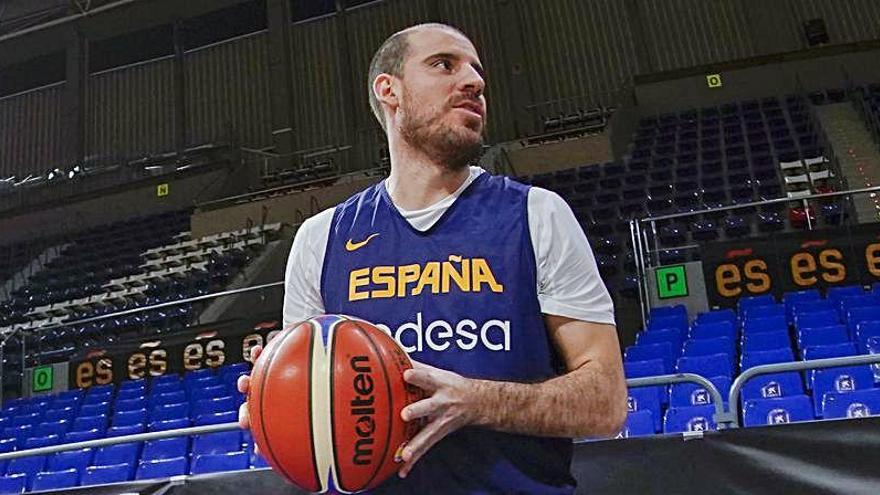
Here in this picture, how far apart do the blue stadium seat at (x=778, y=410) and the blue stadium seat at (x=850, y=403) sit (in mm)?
115

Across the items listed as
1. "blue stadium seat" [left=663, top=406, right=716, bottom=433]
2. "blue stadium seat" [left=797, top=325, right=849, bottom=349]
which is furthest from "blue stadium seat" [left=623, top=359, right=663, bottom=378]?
"blue stadium seat" [left=797, top=325, right=849, bottom=349]

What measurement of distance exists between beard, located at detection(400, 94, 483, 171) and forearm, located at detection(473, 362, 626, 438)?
47 cm

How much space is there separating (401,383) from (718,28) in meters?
17.8

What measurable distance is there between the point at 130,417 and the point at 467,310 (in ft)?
22.4

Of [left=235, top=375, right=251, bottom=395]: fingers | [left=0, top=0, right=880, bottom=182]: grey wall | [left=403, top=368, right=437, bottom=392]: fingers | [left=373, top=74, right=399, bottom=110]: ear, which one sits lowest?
[left=403, top=368, right=437, bottom=392]: fingers

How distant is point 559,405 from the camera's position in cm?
133

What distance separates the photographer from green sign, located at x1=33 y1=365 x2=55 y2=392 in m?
9.87

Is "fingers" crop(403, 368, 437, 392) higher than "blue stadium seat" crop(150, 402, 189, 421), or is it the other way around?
"blue stadium seat" crop(150, 402, 189, 421)

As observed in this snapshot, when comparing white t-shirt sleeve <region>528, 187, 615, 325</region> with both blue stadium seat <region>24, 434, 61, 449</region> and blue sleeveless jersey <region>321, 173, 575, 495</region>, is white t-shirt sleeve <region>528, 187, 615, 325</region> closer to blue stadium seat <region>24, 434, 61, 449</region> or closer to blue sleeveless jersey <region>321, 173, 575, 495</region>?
blue sleeveless jersey <region>321, 173, 575, 495</region>

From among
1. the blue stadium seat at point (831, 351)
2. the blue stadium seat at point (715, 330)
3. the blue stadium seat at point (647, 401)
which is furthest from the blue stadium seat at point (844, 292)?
the blue stadium seat at point (647, 401)

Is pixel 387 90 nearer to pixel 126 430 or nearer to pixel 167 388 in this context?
pixel 126 430

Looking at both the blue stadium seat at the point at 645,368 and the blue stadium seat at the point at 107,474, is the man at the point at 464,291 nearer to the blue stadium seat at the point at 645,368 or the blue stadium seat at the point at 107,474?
the blue stadium seat at the point at 645,368

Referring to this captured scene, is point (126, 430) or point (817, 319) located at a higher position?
point (817, 319)

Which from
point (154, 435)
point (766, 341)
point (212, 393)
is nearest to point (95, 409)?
point (212, 393)
